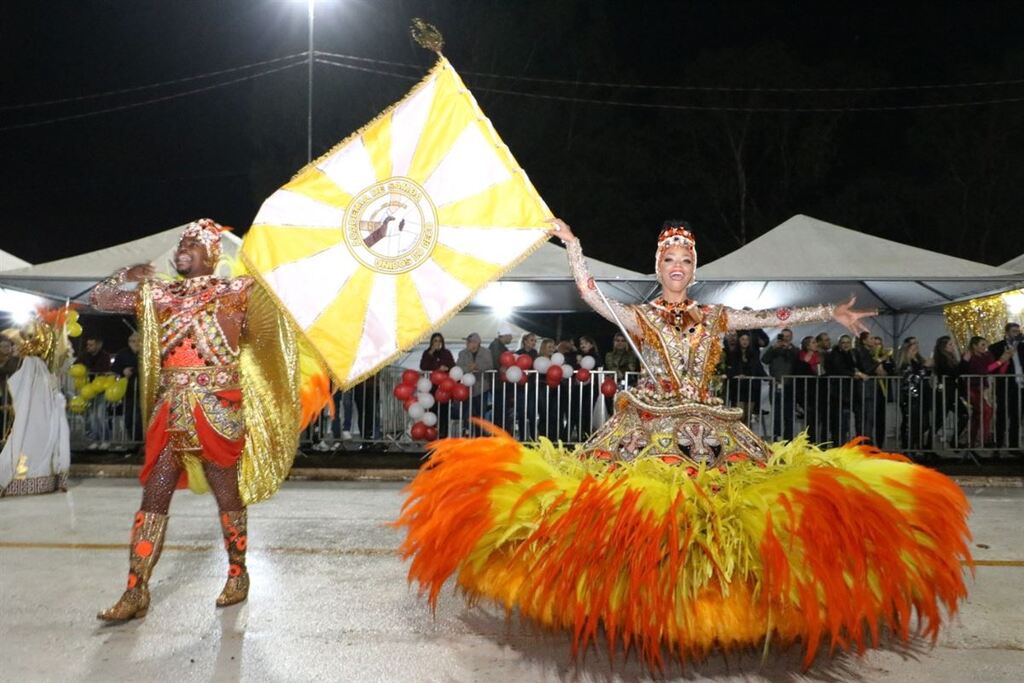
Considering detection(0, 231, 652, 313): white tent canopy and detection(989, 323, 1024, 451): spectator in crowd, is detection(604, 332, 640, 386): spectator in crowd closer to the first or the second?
detection(0, 231, 652, 313): white tent canopy

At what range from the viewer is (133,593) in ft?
13.1

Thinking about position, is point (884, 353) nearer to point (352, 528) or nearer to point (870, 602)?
point (352, 528)

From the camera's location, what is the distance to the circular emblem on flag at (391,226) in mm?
4094

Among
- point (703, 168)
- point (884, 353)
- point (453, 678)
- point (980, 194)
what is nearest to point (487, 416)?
point (884, 353)

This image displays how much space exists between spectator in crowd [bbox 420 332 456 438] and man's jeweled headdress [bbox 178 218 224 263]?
622 centimetres

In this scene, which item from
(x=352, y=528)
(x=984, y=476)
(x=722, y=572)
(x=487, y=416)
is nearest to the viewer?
(x=722, y=572)

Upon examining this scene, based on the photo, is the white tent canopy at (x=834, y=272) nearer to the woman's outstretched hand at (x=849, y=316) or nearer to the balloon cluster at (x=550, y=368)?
the balloon cluster at (x=550, y=368)

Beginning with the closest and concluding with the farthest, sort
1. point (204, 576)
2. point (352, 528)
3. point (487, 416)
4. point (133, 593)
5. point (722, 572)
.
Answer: point (722, 572) < point (133, 593) < point (204, 576) < point (352, 528) < point (487, 416)

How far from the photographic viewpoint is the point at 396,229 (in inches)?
162

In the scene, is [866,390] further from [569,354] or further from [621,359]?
[569,354]

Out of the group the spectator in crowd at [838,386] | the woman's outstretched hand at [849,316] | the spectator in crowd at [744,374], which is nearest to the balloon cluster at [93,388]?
the spectator in crowd at [744,374]

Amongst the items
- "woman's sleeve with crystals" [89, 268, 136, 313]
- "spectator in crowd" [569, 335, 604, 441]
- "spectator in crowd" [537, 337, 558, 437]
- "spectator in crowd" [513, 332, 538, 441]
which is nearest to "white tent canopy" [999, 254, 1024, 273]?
"spectator in crowd" [569, 335, 604, 441]

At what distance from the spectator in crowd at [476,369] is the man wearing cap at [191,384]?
6.16 m

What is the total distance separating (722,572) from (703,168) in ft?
83.4
